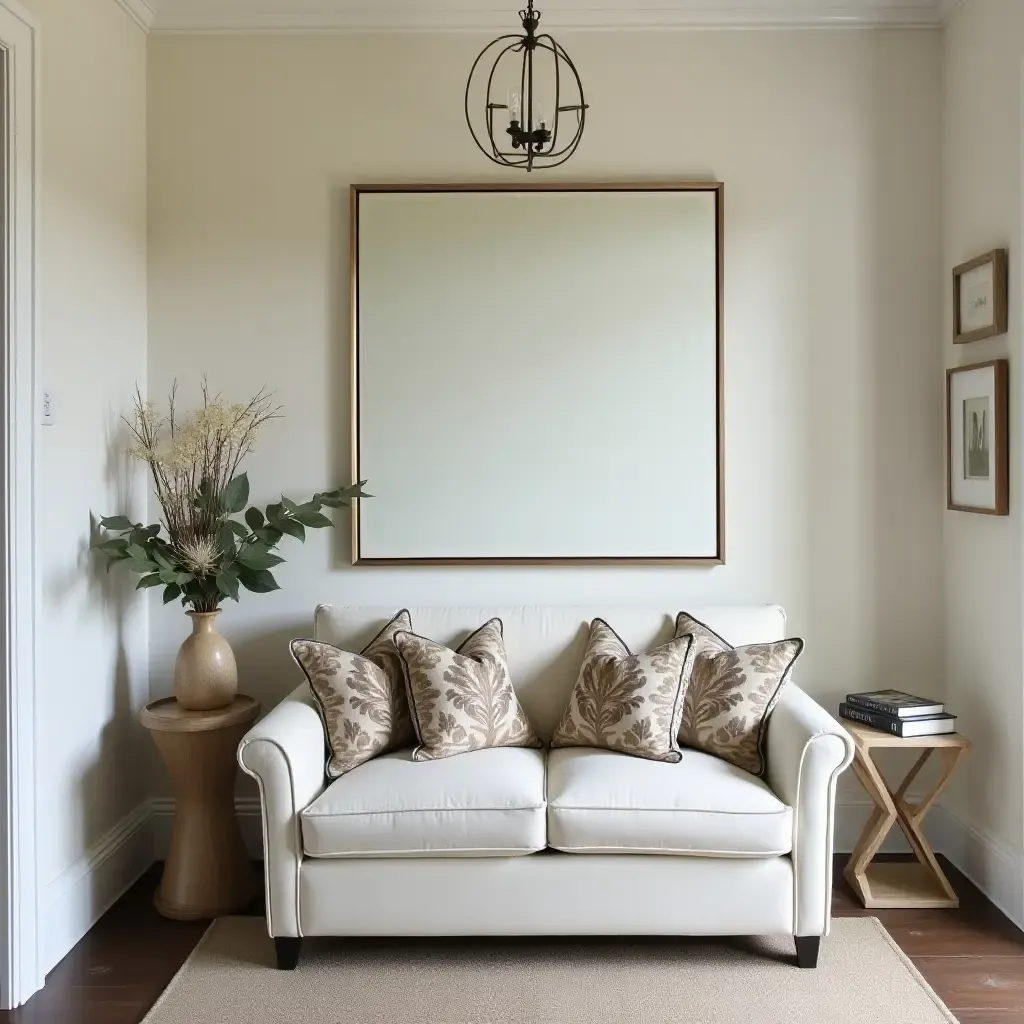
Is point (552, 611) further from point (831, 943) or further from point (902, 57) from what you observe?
point (902, 57)

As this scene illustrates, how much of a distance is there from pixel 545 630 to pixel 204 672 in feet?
3.55

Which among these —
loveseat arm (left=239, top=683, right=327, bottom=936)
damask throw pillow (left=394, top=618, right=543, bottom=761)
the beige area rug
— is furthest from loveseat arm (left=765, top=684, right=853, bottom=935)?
loveseat arm (left=239, top=683, right=327, bottom=936)

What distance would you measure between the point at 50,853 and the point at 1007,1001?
2.55 m

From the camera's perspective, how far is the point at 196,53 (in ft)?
11.5

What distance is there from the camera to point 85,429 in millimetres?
2975

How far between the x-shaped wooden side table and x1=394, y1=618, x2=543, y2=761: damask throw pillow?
1.03 metres

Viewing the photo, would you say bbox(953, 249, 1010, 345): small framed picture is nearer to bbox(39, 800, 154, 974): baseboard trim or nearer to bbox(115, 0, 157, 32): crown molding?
A: bbox(115, 0, 157, 32): crown molding

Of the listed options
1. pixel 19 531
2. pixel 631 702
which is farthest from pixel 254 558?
pixel 631 702

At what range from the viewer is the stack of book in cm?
306

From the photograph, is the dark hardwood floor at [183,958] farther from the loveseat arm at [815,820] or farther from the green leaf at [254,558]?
the green leaf at [254,558]

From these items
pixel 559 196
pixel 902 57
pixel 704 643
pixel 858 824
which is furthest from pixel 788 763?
pixel 902 57

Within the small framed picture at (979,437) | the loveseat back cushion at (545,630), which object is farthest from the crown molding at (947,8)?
the loveseat back cushion at (545,630)

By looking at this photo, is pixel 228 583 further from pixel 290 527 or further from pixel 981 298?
pixel 981 298

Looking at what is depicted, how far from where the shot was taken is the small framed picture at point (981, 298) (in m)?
3.03
